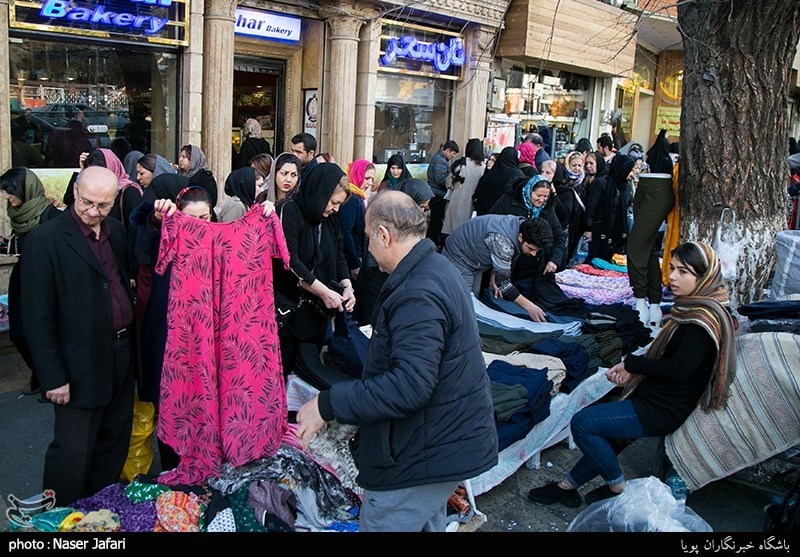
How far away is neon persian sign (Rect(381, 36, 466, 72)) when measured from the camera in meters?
12.9

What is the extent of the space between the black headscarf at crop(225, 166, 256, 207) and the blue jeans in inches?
110

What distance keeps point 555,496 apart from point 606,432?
1.78 ft

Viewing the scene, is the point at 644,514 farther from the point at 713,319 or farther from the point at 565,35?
the point at 565,35

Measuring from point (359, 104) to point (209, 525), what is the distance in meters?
9.65

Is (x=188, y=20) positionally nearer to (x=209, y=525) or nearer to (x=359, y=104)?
(x=359, y=104)

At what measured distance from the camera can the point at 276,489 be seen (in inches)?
147

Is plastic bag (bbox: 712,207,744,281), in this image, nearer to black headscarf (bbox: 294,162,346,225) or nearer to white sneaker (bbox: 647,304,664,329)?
white sneaker (bbox: 647,304,664,329)

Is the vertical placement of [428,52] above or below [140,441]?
above

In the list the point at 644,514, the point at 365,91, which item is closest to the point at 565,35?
the point at 365,91

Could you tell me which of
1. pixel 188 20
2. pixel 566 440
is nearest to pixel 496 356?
pixel 566 440

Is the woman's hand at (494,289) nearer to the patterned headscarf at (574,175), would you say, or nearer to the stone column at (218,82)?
the patterned headscarf at (574,175)

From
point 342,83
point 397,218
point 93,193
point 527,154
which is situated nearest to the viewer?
point 397,218

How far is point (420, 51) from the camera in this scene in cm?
1359

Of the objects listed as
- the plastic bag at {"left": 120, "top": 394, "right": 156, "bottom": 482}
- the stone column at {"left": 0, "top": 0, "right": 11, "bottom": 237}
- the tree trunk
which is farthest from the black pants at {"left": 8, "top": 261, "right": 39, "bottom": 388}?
the tree trunk
